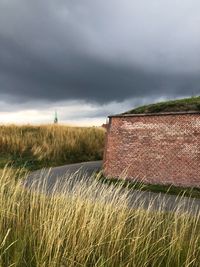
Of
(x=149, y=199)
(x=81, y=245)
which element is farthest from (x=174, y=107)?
(x=81, y=245)

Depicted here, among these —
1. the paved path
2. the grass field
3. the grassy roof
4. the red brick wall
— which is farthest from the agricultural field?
the grass field

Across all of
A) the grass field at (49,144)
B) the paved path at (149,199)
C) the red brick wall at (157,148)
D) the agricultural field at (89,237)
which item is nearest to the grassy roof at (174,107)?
the red brick wall at (157,148)

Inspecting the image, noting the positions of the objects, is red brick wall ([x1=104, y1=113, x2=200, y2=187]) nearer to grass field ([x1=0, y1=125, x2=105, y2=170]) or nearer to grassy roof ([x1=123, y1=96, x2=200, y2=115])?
grassy roof ([x1=123, y1=96, x2=200, y2=115])

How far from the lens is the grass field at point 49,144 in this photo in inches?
1167

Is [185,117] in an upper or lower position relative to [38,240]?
upper

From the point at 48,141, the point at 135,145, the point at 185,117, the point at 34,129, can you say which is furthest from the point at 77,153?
the point at 185,117

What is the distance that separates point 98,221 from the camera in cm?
623

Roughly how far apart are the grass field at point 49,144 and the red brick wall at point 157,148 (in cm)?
721

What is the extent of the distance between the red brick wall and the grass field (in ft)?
23.7

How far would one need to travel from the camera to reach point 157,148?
20.5 meters

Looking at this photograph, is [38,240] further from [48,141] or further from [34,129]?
[34,129]

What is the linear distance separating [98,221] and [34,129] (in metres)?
28.7

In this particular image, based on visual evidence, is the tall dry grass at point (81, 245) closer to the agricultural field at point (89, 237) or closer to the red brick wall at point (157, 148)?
the agricultural field at point (89, 237)

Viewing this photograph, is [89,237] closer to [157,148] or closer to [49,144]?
[157,148]
